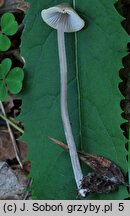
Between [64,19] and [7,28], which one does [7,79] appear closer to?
[7,28]

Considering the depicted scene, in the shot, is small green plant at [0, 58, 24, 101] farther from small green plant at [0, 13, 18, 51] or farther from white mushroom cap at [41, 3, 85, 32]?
white mushroom cap at [41, 3, 85, 32]

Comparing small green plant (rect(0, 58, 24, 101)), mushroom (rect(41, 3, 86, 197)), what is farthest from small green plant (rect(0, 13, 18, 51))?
mushroom (rect(41, 3, 86, 197))

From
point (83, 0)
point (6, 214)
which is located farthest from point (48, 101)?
point (6, 214)

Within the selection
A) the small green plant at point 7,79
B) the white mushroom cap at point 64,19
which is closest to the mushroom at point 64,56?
the white mushroom cap at point 64,19

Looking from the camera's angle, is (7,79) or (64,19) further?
(7,79)

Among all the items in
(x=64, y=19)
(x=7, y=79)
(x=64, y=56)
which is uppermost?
(x=64, y=19)

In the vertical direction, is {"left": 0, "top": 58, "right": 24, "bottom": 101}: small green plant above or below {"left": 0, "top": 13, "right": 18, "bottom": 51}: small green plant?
below

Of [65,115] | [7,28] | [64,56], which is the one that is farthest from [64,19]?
[65,115]
